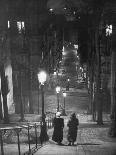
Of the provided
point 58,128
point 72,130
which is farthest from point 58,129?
point 72,130

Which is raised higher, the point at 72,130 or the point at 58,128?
the point at 58,128

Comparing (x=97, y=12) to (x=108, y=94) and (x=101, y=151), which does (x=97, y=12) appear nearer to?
(x=101, y=151)

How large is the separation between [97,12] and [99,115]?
7448 mm

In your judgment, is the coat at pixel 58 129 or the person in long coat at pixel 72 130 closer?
the coat at pixel 58 129

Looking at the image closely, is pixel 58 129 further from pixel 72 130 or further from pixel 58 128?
pixel 72 130

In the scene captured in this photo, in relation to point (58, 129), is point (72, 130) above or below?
below

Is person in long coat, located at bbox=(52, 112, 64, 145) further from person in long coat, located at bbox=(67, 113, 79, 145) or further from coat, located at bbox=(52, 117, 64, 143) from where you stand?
person in long coat, located at bbox=(67, 113, 79, 145)

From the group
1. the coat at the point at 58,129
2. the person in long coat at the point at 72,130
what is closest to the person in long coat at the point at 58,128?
the coat at the point at 58,129

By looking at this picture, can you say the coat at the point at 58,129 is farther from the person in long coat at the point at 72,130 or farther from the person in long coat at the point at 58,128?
the person in long coat at the point at 72,130

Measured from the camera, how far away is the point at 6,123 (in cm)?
2398

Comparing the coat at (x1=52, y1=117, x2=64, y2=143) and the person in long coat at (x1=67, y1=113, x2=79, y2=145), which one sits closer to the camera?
the coat at (x1=52, y1=117, x2=64, y2=143)

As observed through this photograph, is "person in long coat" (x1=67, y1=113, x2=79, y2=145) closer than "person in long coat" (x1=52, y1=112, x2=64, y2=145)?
No

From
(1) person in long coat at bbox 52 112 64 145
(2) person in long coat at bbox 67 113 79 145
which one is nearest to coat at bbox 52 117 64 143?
(1) person in long coat at bbox 52 112 64 145

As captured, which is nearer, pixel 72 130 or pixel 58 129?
pixel 58 129
